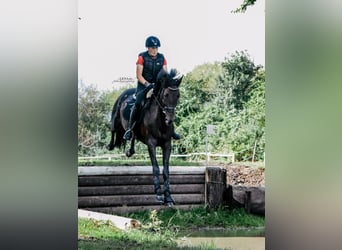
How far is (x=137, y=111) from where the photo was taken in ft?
18.6

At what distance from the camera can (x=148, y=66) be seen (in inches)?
221

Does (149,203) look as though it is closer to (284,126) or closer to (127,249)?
(127,249)

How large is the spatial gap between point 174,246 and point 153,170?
2.23 feet

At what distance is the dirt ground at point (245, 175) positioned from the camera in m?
5.79

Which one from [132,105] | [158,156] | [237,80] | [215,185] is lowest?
[215,185]

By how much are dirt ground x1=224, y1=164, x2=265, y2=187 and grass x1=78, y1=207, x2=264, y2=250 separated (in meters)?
0.26

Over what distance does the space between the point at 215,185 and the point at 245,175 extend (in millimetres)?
280

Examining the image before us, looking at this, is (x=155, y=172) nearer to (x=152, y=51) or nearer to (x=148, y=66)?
(x=148, y=66)

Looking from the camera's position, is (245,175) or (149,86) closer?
(149,86)

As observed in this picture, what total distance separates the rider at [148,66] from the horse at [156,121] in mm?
43

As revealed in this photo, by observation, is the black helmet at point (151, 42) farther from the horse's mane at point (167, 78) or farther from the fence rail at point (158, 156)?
the fence rail at point (158, 156)

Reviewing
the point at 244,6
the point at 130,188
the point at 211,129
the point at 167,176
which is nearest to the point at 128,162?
the point at 130,188

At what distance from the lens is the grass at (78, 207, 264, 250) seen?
556cm

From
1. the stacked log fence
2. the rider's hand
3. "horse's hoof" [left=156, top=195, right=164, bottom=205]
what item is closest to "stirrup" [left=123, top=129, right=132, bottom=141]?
the stacked log fence
